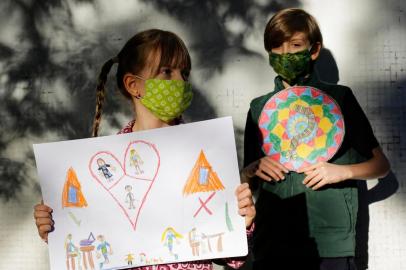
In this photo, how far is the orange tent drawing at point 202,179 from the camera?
253cm

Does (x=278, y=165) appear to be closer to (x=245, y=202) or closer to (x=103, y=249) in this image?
(x=245, y=202)

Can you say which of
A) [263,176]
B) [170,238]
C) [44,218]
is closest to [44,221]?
[44,218]

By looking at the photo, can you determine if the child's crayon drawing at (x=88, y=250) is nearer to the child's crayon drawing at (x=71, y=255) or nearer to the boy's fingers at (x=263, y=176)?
the child's crayon drawing at (x=71, y=255)

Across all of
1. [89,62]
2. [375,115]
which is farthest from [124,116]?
[375,115]

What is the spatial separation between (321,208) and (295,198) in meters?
0.13

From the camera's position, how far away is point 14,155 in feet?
16.0

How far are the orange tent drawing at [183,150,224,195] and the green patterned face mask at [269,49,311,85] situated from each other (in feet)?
3.54

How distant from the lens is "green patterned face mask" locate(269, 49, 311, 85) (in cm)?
343

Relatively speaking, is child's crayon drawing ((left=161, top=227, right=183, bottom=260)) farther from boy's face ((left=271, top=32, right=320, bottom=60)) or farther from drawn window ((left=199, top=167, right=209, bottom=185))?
boy's face ((left=271, top=32, right=320, bottom=60))

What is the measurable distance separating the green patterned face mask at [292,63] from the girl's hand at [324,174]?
49 centimetres

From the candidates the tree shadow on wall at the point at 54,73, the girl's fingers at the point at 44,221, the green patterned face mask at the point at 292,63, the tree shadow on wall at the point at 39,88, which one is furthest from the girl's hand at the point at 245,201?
the tree shadow on wall at the point at 39,88

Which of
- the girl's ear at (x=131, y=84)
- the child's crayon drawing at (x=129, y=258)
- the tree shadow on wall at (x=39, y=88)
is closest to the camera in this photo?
the child's crayon drawing at (x=129, y=258)

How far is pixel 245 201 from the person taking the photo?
2.46 m

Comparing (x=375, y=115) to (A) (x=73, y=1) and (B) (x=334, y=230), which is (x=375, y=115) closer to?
(B) (x=334, y=230)
